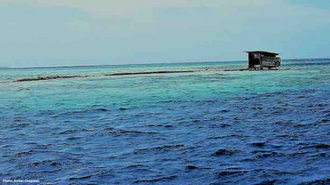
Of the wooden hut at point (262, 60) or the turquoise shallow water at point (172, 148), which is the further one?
the wooden hut at point (262, 60)

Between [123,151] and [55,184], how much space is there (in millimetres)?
2706

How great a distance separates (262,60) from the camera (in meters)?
69.9

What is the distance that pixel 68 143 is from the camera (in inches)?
424

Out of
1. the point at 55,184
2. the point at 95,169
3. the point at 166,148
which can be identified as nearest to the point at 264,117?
the point at 166,148

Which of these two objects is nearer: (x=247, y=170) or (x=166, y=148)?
(x=247, y=170)

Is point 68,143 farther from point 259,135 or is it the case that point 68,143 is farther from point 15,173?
point 259,135

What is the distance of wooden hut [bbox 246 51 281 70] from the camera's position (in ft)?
224

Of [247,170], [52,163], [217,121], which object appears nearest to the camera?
[247,170]

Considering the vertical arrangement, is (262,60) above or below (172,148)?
above

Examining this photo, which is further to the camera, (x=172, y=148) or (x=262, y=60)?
(x=262, y=60)

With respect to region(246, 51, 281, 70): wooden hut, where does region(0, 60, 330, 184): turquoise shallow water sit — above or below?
below

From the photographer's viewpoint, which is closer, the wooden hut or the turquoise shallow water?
the turquoise shallow water

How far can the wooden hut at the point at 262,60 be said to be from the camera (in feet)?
224

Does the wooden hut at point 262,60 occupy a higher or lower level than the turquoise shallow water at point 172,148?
higher
